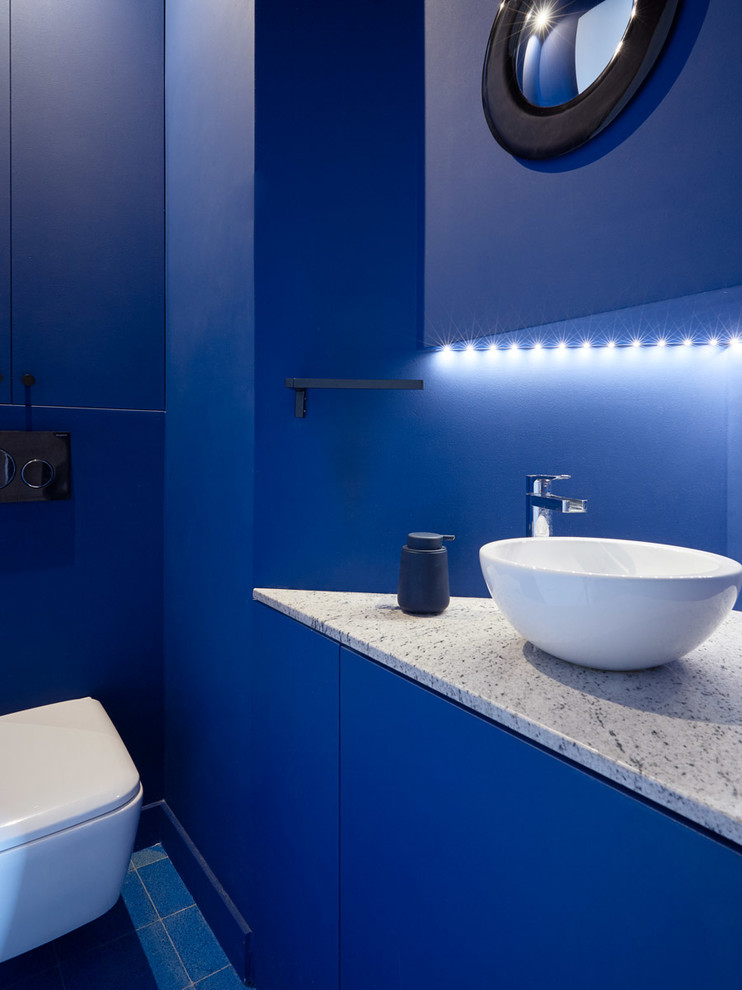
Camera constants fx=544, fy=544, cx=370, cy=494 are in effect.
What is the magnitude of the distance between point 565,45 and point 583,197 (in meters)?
0.30

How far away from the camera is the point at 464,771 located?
736mm

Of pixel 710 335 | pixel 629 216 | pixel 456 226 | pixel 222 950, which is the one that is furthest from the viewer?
pixel 222 950

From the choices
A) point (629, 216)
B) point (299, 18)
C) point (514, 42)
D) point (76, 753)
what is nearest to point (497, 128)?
point (514, 42)

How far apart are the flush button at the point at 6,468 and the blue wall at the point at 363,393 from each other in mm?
610

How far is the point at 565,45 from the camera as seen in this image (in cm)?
100

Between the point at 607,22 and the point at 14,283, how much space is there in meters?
1.50

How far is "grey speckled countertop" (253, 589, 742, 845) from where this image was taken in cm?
53

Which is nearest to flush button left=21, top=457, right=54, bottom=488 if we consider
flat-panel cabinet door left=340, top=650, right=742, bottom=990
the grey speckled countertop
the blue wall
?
the blue wall

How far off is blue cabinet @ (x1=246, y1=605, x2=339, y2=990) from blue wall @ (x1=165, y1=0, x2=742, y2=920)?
82 millimetres

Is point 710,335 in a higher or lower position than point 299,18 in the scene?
lower

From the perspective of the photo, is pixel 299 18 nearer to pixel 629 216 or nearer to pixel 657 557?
pixel 629 216

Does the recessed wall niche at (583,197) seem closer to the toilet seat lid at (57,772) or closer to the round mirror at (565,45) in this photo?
the round mirror at (565,45)

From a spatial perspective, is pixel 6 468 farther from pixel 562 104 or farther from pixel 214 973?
pixel 562 104

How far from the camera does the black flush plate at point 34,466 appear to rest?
1460 millimetres
